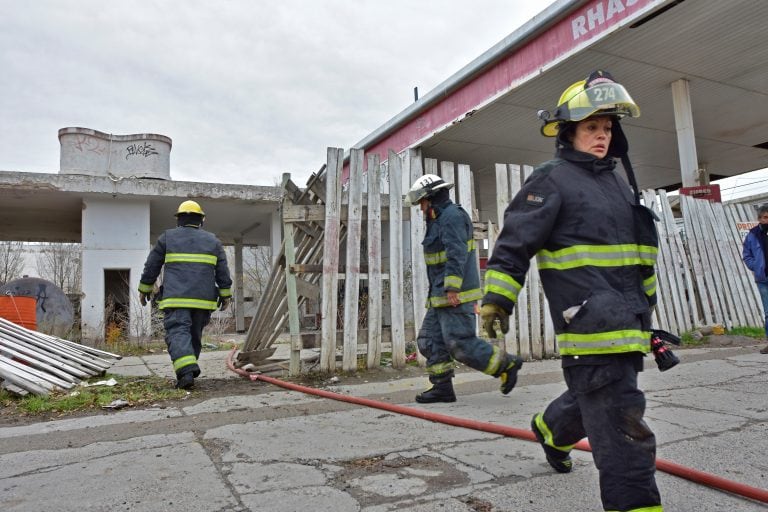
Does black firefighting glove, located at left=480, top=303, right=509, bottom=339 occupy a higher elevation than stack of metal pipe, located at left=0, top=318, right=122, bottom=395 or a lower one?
higher

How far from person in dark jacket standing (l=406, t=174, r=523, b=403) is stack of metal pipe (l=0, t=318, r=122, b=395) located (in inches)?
133

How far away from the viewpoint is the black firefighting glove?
6.66ft

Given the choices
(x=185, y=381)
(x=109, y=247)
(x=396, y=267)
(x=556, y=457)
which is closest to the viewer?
(x=556, y=457)

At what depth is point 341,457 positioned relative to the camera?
274cm

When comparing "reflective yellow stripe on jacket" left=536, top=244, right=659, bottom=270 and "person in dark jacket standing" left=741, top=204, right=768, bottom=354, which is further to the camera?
"person in dark jacket standing" left=741, top=204, right=768, bottom=354

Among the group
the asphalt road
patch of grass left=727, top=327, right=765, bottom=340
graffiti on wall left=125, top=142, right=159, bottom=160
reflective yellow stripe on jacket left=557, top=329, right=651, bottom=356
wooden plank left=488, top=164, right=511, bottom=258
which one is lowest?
the asphalt road

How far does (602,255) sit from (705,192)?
873 centimetres

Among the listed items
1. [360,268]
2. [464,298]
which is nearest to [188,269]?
[360,268]

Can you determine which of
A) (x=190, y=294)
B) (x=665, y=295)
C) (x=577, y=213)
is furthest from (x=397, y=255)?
(x=665, y=295)

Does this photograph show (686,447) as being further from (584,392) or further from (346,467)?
(346,467)

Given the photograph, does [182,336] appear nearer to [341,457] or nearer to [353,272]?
[353,272]

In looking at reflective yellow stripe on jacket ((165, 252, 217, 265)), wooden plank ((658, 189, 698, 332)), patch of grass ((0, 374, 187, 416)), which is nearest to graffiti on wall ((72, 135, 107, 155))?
reflective yellow stripe on jacket ((165, 252, 217, 265))

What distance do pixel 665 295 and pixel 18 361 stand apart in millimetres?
8047

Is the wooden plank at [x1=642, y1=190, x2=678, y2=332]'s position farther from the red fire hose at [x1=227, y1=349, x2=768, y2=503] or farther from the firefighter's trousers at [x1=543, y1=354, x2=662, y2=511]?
the firefighter's trousers at [x1=543, y1=354, x2=662, y2=511]
